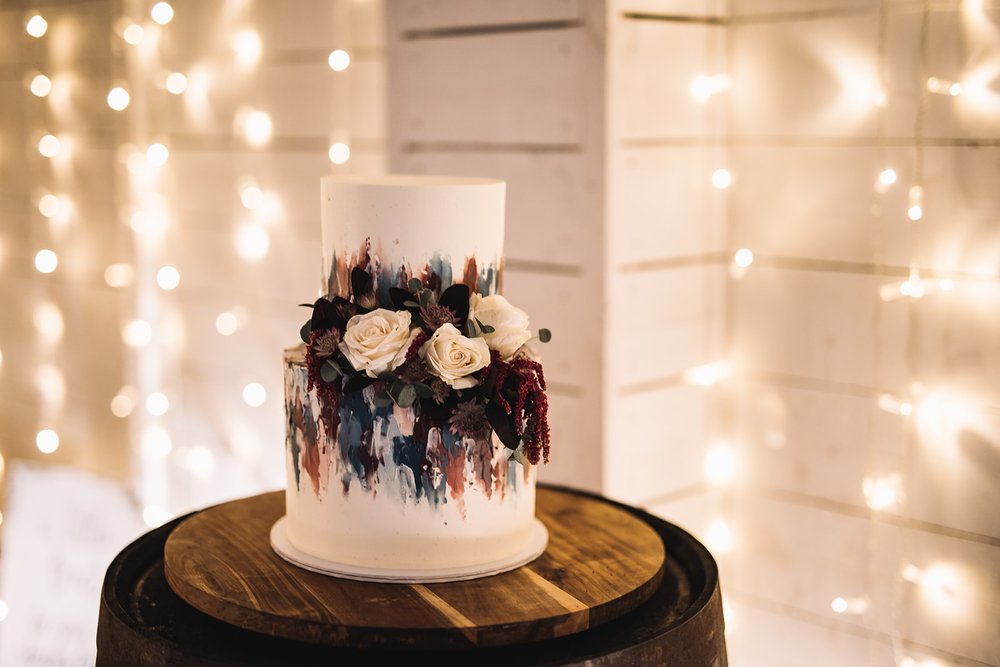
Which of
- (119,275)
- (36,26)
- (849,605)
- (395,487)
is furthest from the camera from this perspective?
(36,26)

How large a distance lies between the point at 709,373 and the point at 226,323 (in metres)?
1.38

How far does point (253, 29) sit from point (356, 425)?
190 cm

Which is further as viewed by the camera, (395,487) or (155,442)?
(155,442)

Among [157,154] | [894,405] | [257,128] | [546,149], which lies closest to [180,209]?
[157,154]

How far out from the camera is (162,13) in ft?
9.71

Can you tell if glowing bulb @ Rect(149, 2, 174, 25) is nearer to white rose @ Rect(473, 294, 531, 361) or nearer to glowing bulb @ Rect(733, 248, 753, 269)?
glowing bulb @ Rect(733, 248, 753, 269)

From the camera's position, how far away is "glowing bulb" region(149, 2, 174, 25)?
2.95 metres

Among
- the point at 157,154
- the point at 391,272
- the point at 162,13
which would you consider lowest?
the point at 391,272

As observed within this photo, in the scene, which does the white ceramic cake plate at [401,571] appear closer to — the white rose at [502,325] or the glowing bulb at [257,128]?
the white rose at [502,325]

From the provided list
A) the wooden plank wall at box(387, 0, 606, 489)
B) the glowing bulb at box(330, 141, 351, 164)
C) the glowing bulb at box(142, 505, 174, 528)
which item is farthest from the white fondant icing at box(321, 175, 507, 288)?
the glowing bulb at box(142, 505, 174, 528)

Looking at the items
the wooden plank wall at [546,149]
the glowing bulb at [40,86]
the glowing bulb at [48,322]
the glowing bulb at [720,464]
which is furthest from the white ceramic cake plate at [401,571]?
the glowing bulb at [40,86]

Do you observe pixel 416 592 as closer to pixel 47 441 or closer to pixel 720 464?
pixel 720 464

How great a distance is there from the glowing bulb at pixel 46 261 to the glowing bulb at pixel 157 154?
0.59 m

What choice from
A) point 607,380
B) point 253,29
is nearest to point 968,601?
point 607,380
